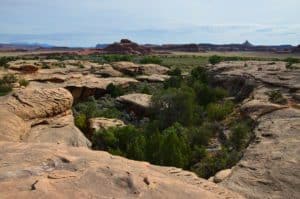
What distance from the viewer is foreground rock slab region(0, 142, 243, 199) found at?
6.46 metres

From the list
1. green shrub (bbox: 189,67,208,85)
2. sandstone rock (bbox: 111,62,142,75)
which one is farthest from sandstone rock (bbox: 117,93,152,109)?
sandstone rock (bbox: 111,62,142,75)

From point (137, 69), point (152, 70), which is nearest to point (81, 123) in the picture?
point (137, 69)

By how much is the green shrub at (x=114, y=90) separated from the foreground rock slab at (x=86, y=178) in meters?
31.6

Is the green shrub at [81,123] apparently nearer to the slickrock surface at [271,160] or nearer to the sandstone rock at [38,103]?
the sandstone rock at [38,103]

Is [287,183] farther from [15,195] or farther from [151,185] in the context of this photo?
[15,195]

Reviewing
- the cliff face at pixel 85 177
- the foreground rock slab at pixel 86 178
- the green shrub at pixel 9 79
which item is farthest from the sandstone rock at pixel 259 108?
the green shrub at pixel 9 79

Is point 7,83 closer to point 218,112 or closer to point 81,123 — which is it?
point 81,123

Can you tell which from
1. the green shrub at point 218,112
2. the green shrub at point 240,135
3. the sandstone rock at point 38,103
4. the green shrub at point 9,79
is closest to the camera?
the sandstone rock at point 38,103

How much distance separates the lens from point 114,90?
40.8 m

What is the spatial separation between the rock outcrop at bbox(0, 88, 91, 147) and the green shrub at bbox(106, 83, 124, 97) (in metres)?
19.3

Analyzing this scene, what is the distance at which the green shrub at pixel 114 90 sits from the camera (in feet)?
132

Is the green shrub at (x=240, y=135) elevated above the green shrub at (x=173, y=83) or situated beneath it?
elevated above

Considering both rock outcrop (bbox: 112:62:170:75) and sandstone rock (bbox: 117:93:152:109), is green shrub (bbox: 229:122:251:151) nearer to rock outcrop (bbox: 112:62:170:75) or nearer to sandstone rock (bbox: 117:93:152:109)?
sandstone rock (bbox: 117:93:152:109)

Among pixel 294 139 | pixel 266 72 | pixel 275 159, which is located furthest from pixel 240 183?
pixel 266 72
